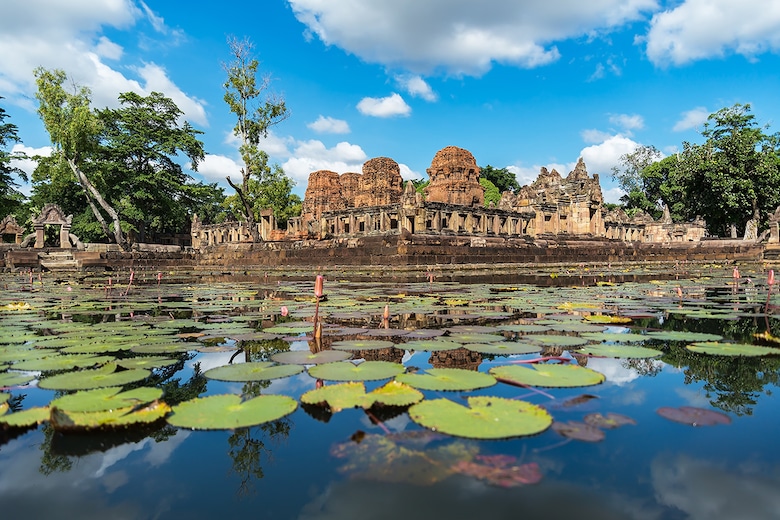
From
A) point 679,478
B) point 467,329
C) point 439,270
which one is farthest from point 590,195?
point 679,478

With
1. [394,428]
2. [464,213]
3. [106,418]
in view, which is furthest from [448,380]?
Answer: [464,213]

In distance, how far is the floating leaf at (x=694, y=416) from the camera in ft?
4.93

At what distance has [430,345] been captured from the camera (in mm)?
2652

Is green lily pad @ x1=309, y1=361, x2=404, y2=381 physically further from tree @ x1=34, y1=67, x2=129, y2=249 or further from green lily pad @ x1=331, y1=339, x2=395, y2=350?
tree @ x1=34, y1=67, x2=129, y2=249

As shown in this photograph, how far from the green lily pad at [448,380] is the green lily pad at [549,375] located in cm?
9

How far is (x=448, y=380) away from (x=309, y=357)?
818mm

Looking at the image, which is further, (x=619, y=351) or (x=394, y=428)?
(x=619, y=351)

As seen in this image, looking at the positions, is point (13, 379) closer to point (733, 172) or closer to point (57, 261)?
point (57, 261)

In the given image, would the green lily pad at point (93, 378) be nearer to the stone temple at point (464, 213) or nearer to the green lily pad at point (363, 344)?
the green lily pad at point (363, 344)

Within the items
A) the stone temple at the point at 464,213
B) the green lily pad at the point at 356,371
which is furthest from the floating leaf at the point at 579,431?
the stone temple at the point at 464,213

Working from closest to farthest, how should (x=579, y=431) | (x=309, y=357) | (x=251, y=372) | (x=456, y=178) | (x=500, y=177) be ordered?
(x=579, y=431)
(x=251, y=372)
(x=309, y=357)
(x=456, y=178)
(x=500, y=177)

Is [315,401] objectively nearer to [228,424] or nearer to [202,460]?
[228,424]

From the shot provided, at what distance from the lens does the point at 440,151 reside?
120 feet

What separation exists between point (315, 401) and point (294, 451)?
36 cm
